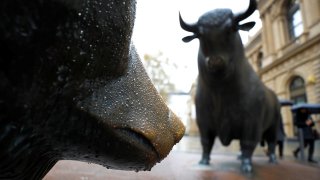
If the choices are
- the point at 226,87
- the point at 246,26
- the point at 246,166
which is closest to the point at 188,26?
the point at 246,26

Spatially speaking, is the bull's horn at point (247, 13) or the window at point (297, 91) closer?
the bull's horn at point (247, 13)

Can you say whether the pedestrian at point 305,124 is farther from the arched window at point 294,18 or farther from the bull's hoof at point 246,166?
the arched window at point 294,18

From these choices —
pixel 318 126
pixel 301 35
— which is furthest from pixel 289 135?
pixel 301 35

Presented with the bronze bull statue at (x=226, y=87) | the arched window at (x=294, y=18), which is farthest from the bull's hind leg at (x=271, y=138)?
the arched window at (x=294, y=18)

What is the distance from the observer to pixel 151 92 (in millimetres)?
726

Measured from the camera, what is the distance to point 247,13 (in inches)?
131

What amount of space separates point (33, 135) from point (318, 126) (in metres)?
17.5

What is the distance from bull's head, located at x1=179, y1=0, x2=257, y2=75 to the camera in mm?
3193

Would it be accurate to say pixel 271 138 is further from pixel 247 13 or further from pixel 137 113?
pixel 137 113

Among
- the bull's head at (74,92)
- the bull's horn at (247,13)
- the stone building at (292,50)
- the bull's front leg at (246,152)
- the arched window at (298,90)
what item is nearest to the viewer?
the bull's head at (74,92)

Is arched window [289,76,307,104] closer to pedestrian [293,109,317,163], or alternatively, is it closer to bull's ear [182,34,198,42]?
pedestrian [293,109,317,163]

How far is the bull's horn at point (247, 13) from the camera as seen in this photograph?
130 inches

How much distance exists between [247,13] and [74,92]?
3120 mm

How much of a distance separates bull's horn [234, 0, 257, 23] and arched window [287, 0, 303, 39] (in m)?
20.6
